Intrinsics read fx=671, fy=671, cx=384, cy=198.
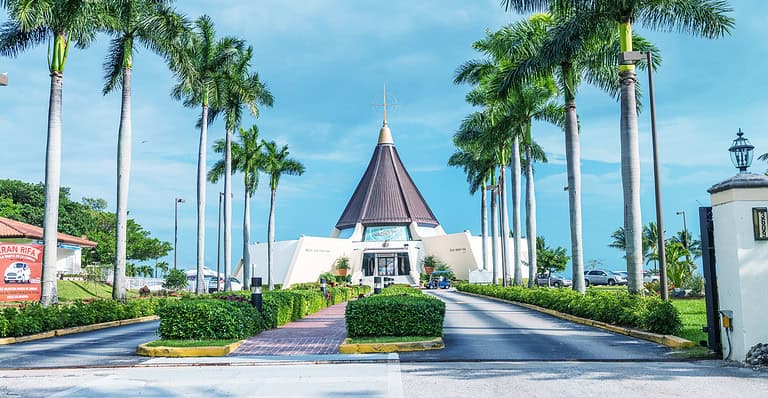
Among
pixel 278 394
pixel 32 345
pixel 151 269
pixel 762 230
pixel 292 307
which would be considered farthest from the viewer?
pixel 151 269

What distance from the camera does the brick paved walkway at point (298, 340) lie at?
39.3ft

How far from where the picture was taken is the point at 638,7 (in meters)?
17.9

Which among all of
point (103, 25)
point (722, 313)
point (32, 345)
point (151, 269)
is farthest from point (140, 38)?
point (151, 269)

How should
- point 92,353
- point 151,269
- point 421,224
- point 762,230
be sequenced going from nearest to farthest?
point 762,230 < point 92,353 < point 151,269 < point 421,224

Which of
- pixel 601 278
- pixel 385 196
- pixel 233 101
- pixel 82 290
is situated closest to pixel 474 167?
pixel 601 278

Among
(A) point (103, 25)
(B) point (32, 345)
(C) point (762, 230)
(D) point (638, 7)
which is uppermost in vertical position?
(A) point (103, 25)

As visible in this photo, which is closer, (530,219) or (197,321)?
(197,321)

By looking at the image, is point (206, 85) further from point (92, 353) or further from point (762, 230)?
point (762, 230)

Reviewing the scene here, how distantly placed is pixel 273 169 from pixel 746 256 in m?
40.6

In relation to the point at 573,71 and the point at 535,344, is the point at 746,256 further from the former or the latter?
the point at 573,71

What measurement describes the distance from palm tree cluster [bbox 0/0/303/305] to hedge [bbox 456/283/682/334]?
14665 mm

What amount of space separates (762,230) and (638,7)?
402 inches

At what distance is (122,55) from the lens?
83.9 ft

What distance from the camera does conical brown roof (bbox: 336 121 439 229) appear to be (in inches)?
3435
